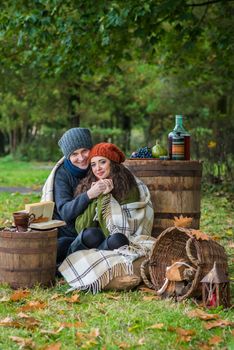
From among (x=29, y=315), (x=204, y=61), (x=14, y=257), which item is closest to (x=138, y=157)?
(x=14, y=257)

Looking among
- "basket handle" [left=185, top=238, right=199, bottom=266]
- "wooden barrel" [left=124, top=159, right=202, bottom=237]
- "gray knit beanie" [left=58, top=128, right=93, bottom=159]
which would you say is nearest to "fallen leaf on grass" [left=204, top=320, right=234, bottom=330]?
"basket handle" [left=185, top=238, right=199, bottom=266]

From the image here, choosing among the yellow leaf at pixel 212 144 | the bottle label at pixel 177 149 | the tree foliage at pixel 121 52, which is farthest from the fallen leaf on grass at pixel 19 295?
the yellow leaf at pixel 212 144

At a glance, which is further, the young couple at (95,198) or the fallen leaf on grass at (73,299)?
the young couple at (95,198)

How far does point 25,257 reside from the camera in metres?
5.45

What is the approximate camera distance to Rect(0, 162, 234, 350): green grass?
401 centimetres

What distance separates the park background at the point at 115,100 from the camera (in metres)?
4.29

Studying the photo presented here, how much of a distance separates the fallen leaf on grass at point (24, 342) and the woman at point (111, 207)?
1942mm

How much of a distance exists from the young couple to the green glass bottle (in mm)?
442

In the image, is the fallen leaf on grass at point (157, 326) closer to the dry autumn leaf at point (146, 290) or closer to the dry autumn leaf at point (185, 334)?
the dry autumn leaf at point (185, 334)

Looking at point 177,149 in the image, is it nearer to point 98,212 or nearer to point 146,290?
point 98,212

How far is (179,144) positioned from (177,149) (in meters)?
0.05

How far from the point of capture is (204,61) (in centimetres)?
1800

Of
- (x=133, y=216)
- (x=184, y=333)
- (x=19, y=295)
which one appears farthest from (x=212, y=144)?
(x=184, y=333)

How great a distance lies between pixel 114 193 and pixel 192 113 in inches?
840
